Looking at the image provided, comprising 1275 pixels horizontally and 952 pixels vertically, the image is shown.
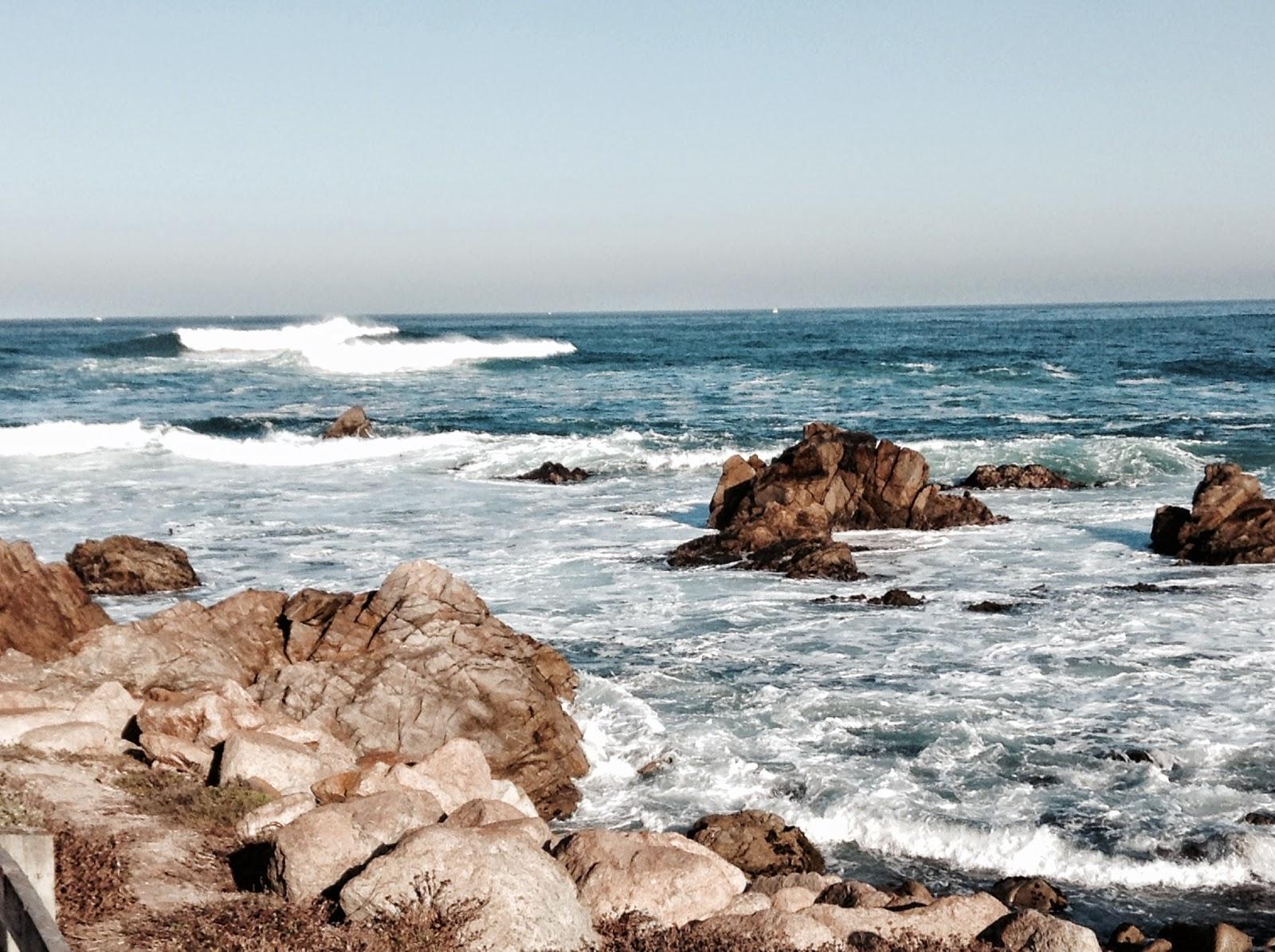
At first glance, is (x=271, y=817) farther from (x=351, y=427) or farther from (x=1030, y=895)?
(x=351, y=427)

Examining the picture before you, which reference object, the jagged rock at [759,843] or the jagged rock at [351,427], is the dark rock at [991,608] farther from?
the jagged rock at [351,427]

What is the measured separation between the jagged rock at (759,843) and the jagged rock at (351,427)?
36.9 metres

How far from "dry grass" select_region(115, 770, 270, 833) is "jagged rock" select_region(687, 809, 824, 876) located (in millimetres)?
4040

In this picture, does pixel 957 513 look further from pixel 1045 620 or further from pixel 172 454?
pixel 172 454

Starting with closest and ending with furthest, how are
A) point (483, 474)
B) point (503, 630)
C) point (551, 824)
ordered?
point (551, 824), point (503, 630), point (483, 474)

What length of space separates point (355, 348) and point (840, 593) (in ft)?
271

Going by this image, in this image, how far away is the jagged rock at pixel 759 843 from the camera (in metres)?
11.9

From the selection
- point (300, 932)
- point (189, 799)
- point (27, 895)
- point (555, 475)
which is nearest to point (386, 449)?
point (555, 475)

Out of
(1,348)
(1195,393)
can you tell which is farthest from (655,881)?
(1,348)

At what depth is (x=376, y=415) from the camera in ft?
189

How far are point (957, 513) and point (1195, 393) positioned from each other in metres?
36.2

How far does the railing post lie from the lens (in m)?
5.23

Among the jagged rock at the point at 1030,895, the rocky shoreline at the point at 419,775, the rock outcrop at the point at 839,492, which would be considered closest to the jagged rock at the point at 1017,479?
the rock outcrop at the point at 839,492

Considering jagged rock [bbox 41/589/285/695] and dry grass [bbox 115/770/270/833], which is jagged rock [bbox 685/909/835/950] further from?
jagged rock [bbox 41/589/285/695]
